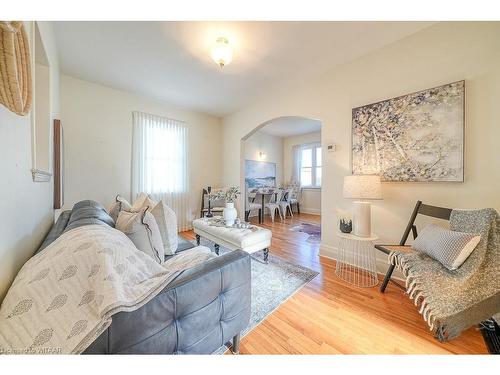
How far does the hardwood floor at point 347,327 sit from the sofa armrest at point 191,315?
424 mm

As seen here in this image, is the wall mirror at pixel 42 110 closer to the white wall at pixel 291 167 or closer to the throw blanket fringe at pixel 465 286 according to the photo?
the throw blanket fringe at pixel 465 286

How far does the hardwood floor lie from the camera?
1.22 metres

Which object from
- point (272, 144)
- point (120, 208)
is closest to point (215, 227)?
point (120, 208)

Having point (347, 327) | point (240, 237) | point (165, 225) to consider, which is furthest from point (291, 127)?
point (347, 327)

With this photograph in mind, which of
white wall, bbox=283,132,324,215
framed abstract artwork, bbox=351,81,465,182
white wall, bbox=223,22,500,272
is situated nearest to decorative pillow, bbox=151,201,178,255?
white wall, bbox=223,22,500,272

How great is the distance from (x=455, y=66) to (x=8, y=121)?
3.14 m

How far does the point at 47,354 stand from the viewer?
0.52 metres

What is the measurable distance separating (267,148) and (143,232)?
5.37 metres

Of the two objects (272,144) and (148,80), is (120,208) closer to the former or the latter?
(148,80)

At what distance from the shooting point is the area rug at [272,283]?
1.56 metres

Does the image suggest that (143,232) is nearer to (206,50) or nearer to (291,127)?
(206,50)

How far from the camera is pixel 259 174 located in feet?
19.5

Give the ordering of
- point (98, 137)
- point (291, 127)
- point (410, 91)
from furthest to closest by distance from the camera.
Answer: point (291, 127)
point (98, 137)
point (410, 91)

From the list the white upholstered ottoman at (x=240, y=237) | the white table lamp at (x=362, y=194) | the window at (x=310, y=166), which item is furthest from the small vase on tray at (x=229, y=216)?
the window at (x=310, y=166)
